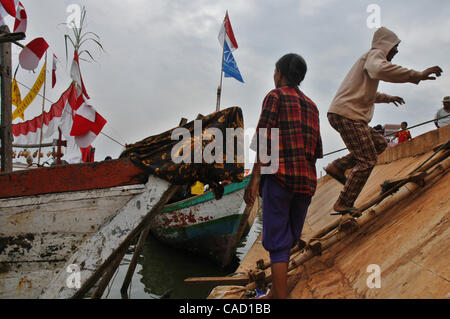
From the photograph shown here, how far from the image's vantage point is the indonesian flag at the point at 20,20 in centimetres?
547

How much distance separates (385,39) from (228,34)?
286 inches

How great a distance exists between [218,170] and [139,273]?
16.4 feet

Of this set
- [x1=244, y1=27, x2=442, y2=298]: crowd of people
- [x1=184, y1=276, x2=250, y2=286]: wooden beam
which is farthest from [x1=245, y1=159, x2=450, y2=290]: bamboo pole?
[x1=184, y1=276, x2=250, y2=286]: wooden beam

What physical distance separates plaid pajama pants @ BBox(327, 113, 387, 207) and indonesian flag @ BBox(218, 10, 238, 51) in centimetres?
718

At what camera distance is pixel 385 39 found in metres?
2.66

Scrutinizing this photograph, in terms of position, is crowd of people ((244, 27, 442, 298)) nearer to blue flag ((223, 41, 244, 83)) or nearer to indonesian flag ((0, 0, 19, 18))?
indonesian flag ((0, 0, 19, 18))

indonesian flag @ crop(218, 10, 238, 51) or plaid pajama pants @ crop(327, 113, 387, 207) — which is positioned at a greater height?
indonesian flag @ crop(218, 10, 238, 51)

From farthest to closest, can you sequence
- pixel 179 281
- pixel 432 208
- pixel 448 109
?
pixel 448 109
pixel 179 281
pixel 432 208

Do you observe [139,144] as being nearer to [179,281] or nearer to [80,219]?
[80,219]

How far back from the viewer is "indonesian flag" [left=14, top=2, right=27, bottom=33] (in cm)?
547

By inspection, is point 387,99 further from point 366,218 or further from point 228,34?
point 228,34

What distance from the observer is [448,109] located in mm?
6391

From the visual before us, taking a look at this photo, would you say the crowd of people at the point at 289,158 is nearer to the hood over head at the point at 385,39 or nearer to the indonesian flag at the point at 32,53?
the hood over head at the point at 385,39
